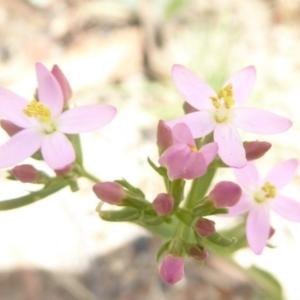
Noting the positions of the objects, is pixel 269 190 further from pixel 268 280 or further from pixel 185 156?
pixel 268 280

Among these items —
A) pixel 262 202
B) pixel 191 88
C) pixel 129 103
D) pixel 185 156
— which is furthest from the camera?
pixel 129 103

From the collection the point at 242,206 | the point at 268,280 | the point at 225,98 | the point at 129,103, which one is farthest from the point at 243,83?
the point at 129,103

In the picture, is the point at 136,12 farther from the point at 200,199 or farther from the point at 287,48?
the point at 200,199

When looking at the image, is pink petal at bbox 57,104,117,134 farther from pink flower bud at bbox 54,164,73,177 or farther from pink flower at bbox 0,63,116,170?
pink flower bud at bbox 54,164,73,177

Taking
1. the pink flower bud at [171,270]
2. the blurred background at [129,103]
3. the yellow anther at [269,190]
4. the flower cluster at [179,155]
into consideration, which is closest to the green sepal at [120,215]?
the flower cluster at [179,155]

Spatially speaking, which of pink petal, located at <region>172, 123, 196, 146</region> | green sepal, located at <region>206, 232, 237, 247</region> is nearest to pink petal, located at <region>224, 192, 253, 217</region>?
green sepal, located at <region>206, 232, 237, 247</region>

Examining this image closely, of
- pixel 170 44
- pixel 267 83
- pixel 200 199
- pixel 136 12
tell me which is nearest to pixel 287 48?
pixel 267 83
